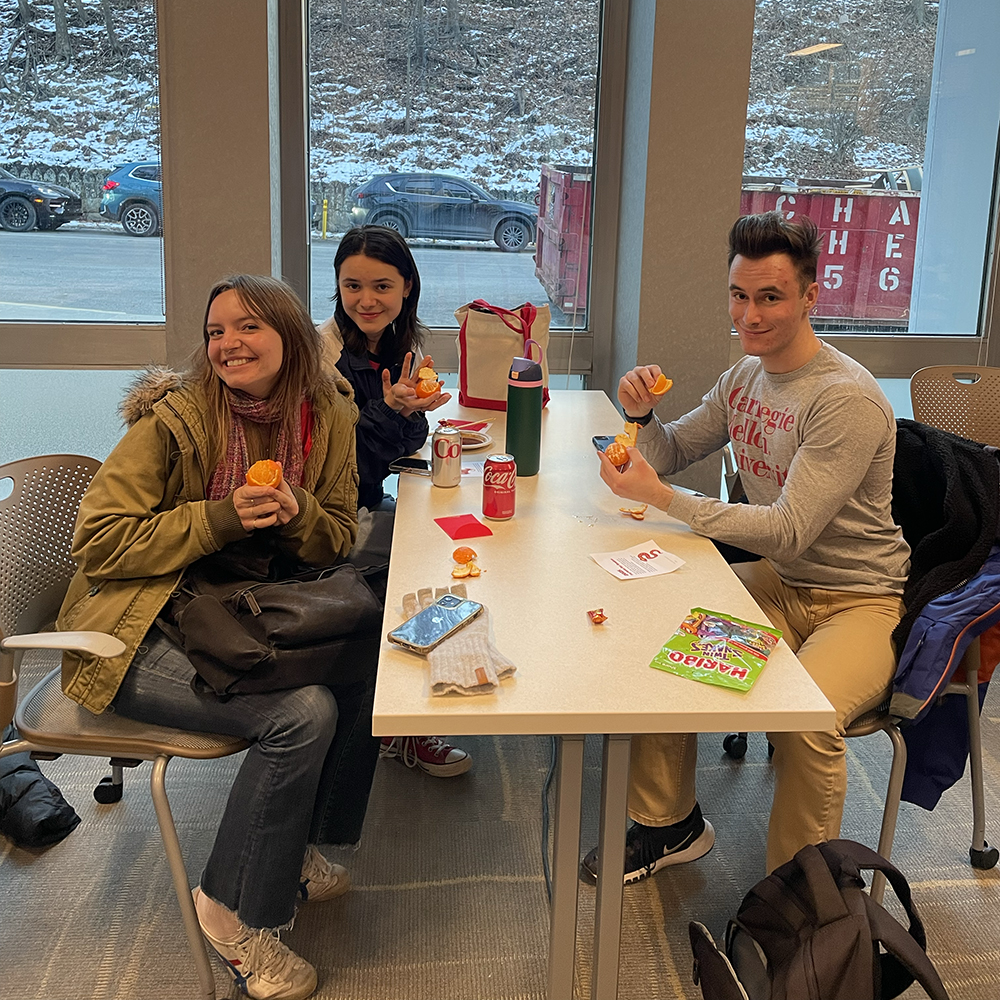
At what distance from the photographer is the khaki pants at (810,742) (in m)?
1.89

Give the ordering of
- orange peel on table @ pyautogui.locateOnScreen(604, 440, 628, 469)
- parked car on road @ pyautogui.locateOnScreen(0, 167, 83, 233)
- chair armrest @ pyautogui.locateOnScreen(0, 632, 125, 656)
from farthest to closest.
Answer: parked car on road @ pyautogui.locateOnScreen(0, 167, 83, 233) < orange peel on table @ pyautogui.locateOnScreen(604, 440, 628, 469) < chair armrest @ pyautogui.locateOnScreen(0, 632, 125, 656)

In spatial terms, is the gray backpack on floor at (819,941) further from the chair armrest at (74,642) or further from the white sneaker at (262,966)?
the chair armrest at (74,642)

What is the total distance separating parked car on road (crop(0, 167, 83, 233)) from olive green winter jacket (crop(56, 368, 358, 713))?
5.59ft

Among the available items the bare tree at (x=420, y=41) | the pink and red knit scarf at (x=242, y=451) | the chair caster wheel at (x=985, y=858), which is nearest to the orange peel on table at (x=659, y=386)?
the pink and red knit scarf at (x=242, y=451)

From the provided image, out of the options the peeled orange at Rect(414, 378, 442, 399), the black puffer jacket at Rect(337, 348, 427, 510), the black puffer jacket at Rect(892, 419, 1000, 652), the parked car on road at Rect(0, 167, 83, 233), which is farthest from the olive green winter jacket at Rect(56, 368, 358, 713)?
the parked car on road at Rect(0, 167, 83, 233)

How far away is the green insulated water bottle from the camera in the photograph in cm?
225

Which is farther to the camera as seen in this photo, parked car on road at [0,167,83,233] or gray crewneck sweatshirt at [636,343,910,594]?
parked car on road at [0,167,83,233]

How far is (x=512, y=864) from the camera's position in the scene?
2271 millimetres

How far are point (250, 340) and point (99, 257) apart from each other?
1.74 m

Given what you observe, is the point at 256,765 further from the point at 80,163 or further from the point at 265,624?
the point at 80,163

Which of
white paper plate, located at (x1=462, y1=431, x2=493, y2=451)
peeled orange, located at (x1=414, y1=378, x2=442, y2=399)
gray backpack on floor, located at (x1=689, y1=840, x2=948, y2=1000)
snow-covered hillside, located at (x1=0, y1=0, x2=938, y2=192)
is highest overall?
snow-covered hillside, located at (x1=0, y1=0, x2=938, y2=192)

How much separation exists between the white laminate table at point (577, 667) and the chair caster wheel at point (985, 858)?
3.33 ft

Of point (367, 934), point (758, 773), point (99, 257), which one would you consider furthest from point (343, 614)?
point (99, 257)

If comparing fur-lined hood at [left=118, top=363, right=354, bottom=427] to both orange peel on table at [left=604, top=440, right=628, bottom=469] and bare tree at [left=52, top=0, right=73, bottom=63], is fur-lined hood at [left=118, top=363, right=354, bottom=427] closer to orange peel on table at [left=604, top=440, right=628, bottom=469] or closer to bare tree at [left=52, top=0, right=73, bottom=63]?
orange peel on table at [left=604, top=440, right=628, bottom=469]
